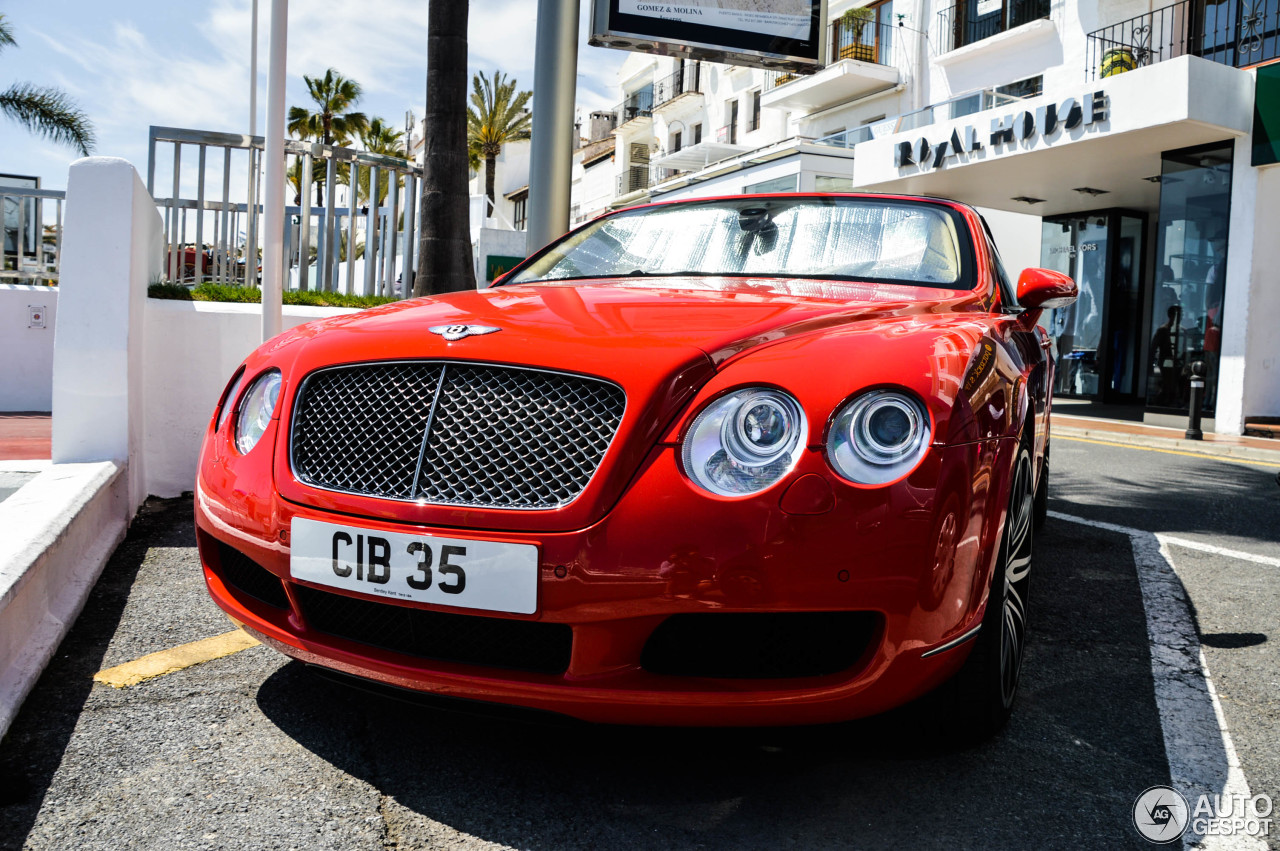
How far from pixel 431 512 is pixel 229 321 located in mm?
3724

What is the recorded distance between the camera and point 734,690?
1.89 meters

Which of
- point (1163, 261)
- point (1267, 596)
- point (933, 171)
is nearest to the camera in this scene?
point (1267, 596)

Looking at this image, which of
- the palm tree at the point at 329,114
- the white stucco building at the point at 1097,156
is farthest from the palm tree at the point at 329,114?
the white stucco building at the point at 1097,156

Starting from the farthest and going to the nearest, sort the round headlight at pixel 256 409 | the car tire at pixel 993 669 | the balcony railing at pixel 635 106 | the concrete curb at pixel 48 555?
the balcony railing at pixel 635 106, the concrete curb at pixel 48 555, the round headlight at pixel 256 409, the car tire at pixel 993 669

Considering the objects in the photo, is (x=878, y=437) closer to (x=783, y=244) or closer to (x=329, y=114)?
(x=783, y=244)

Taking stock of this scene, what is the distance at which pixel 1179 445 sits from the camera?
428 inches

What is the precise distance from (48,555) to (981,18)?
23.7 metres

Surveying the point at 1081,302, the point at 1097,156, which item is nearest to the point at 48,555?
the point at 1097,156

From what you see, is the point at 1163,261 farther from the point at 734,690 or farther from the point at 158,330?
the point at 734,690

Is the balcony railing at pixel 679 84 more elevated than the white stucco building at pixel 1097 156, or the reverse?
the balcony railing at pixel 679 84

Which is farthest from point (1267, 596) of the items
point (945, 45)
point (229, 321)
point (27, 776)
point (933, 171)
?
point (945, 45)

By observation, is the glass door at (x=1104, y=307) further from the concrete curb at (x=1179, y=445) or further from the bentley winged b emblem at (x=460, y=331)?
the bentley winged b emblem at (x=460, y=331)

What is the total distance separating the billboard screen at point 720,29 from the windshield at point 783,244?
563 cm

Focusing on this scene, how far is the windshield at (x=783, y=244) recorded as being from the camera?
3105mm
